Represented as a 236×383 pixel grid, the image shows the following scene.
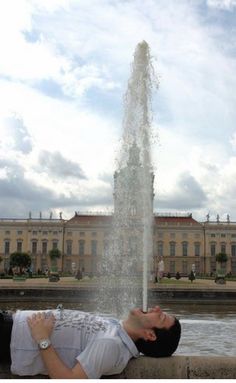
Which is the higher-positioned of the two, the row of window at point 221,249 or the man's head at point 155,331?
the row of window at point 221,249

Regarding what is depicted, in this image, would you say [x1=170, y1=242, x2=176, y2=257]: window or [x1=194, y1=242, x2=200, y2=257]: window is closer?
[x1=194, y1=242, x2=200, y2=257]: window

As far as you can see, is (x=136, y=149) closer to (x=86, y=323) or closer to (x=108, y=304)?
(x=108, y=304)

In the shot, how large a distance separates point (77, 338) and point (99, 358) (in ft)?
0.79

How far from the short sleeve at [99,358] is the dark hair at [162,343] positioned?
26 centimetres

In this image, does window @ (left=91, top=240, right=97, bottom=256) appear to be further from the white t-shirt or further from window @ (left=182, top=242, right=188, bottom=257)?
the white t-shirt

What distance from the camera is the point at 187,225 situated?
104625mm

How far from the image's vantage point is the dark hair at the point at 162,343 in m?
3.60

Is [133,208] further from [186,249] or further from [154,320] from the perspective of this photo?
[186,249]

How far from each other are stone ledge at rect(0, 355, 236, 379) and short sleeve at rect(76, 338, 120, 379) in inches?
7.9

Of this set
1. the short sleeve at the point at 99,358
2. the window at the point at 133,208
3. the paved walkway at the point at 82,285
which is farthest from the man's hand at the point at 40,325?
the window at the point at 133,208

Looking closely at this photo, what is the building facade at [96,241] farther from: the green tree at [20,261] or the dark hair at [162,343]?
the dark hair at [162,343]

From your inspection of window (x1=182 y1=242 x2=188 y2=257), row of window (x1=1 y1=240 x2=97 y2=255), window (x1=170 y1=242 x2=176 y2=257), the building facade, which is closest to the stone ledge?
the building facade

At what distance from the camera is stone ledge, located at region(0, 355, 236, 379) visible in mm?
3627

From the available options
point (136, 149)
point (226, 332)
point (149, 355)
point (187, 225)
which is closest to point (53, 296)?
point (136, 149)
